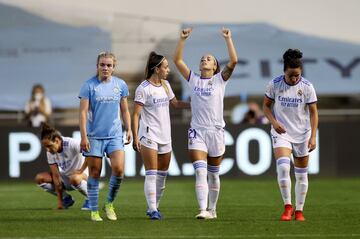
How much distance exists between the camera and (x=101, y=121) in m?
15.9

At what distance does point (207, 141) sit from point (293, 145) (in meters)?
1.05

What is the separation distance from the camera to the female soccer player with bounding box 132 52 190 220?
53.1ft

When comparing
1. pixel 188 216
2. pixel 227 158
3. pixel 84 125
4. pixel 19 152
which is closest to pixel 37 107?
pixel 19 152

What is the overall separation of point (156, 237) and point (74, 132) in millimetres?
11782

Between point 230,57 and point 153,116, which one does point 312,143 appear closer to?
point 230,57

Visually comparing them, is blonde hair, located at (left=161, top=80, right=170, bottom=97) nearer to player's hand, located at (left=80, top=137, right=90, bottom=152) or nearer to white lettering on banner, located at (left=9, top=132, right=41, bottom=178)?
player's hand, located at (left=80, top=137, right=90, bottom=152)

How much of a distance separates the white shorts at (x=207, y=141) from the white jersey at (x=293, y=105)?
0.68 m

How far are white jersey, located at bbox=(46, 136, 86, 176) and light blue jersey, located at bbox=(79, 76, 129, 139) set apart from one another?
238 cm

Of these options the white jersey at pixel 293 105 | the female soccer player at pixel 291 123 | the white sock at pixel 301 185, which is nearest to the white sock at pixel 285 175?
the female soccer player at pixel 291 123

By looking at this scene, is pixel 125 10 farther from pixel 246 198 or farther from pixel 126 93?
pixel 126 93

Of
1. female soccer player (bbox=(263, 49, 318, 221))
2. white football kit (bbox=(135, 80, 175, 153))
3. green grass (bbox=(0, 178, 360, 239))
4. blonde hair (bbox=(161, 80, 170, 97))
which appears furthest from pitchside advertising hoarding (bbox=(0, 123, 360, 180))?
female soccer player (bbox=(263, 49, 318, 221))

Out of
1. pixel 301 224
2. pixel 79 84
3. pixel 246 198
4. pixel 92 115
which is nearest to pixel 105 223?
pixel 92 115

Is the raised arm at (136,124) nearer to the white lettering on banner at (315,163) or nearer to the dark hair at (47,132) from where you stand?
the dark hair at (47,132)

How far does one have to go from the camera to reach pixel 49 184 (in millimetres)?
18859
